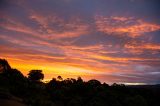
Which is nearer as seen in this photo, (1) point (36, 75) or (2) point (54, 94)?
(2) point (54, 94)

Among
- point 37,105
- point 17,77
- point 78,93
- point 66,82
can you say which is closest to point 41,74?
point 66,82

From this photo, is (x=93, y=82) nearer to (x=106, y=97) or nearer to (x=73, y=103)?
(x=106, y=97)

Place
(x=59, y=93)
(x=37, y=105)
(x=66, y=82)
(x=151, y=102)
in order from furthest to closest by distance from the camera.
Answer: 1. (x=66, y=82)
2. (x=151, y=102)
3. (x=59, y=93)
4. (x=37, y=105)

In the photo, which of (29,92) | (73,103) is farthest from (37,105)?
(73,103)

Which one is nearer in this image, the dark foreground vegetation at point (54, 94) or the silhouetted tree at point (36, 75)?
the dark foreground vegetation at point (54, 94)

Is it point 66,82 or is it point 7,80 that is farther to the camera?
point 66,82

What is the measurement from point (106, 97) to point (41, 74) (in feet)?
67.7

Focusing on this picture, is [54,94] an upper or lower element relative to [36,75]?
lower

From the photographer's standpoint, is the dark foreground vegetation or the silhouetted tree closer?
the dark foreground vegetation

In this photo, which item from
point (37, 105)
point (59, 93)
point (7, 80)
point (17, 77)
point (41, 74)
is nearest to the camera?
point (37, 105)

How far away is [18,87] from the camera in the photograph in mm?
38969

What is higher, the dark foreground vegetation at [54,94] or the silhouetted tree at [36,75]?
the silhouetted tree at [36,75]

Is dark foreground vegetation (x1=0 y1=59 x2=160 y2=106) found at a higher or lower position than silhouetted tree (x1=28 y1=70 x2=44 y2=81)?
lower

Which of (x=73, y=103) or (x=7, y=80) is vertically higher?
(x=7, y=80)
